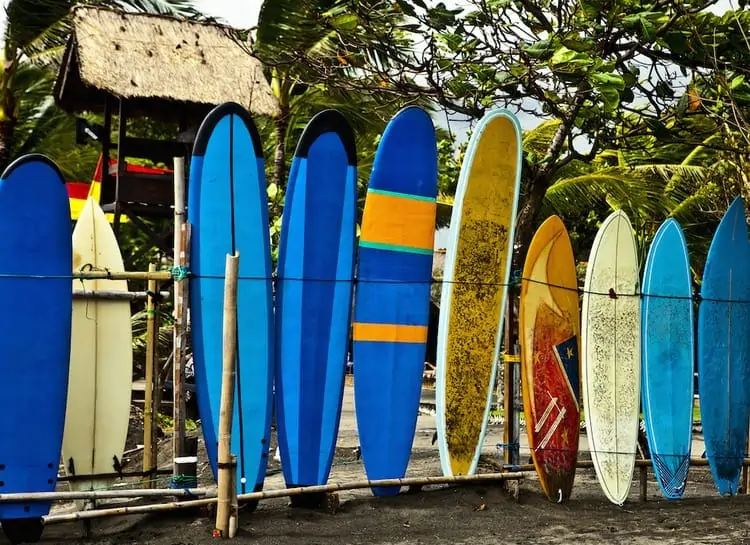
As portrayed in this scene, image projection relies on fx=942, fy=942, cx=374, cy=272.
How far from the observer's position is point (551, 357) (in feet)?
17.6

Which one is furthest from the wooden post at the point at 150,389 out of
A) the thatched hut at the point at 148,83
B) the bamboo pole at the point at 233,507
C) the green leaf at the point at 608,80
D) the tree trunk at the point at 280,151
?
the tree trunk at the point at 280,151

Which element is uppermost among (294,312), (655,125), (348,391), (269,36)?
(269,36)

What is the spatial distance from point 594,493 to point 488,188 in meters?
2.03

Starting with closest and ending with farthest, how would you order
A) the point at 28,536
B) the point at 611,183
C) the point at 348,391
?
the point at 28,536 → the point at 611,183 → the point at 348,391

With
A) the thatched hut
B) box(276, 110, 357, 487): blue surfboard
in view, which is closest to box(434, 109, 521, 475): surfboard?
box(276, 110, 357, 487): blue surfboard

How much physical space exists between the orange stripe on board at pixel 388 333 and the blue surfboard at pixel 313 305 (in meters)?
0.14

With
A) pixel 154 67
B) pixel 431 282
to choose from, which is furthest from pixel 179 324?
pixel 154 67

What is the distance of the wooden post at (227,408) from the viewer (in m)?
4.12

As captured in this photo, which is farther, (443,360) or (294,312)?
(443,360)

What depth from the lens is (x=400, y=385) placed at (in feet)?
16.5

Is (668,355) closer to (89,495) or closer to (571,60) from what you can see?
(571,60)

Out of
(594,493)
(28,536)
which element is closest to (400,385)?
(594,493)

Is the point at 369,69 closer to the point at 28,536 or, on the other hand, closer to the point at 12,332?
the point at 12,332

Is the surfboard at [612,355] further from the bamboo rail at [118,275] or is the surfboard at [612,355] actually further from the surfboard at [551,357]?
the bamboo rail at [118,275]
